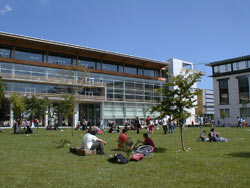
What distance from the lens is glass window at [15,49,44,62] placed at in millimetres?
41531

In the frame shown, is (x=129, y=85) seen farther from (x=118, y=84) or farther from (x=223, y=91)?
(x=223, y=91)

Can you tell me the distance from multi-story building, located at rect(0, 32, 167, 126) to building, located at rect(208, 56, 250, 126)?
42.6 feet

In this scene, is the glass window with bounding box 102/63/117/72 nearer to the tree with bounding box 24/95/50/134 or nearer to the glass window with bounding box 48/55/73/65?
the glass window with bounding box 48/55/73/65

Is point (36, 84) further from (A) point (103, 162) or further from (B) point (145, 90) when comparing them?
(A) point (103, 162)

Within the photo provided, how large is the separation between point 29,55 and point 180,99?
36113 mm

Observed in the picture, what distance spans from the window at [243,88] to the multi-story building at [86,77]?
16749 millimetres

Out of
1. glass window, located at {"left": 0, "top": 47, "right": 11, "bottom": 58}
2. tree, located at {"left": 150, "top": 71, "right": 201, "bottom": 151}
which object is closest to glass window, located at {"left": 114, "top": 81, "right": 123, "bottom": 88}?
glass window, located at {"left": 0, "top": 47, "right": 11, "bottom": 58}

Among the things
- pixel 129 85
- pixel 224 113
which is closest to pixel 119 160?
pixel 129 85

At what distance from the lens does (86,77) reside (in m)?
37.2

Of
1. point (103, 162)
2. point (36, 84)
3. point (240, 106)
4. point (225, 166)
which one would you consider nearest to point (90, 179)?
point (103, 162)

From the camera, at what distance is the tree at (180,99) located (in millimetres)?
12086

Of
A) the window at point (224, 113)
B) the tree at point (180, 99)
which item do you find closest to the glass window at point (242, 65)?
the window at point (224, 113)

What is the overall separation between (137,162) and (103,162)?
1.18 meters

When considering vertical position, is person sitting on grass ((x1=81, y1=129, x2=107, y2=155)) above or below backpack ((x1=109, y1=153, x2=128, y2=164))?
above
